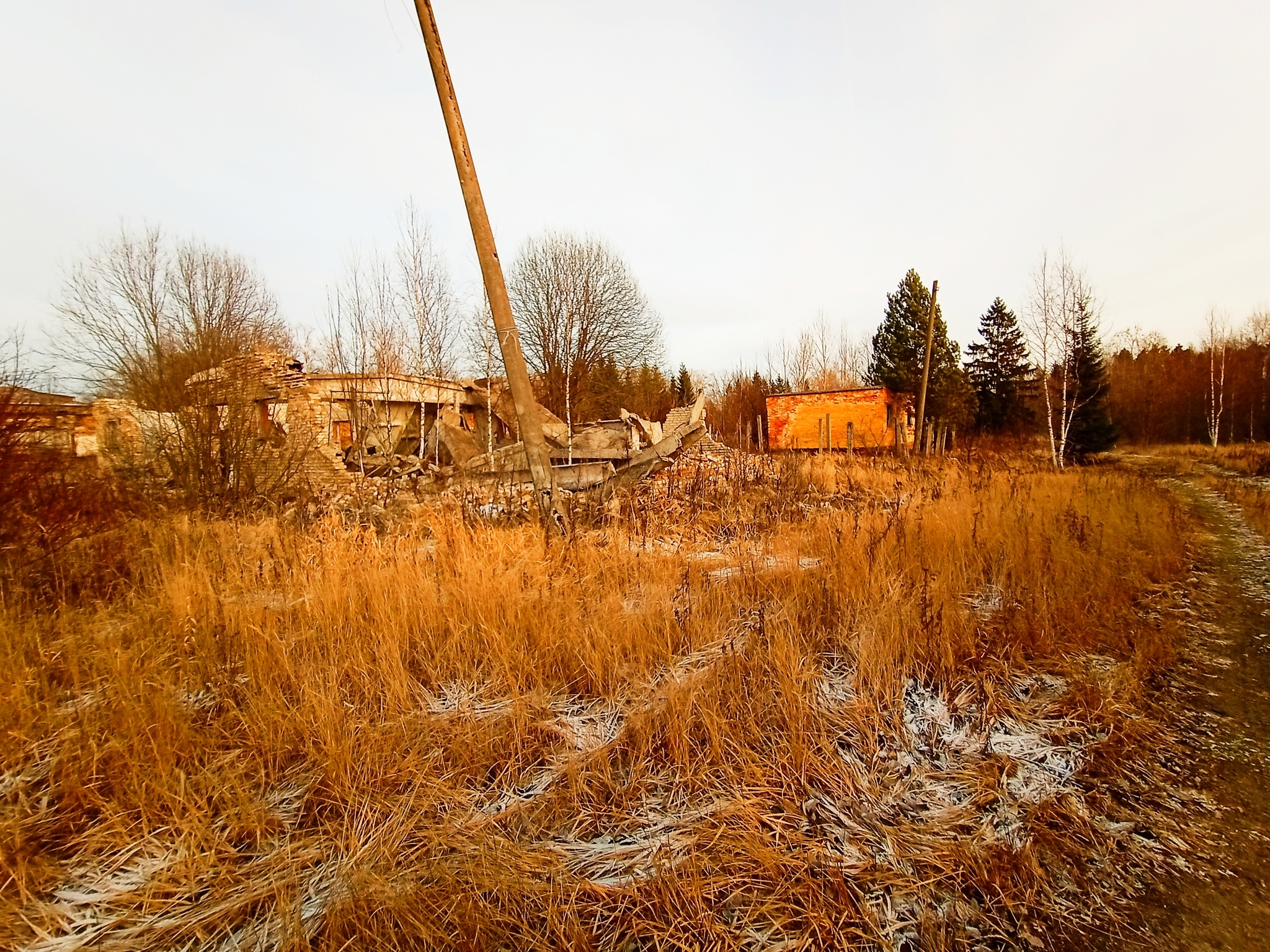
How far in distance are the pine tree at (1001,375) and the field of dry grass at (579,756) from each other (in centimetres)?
3229

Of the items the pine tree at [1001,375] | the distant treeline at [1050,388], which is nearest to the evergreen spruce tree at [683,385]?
the distant treeline at [1050,388]

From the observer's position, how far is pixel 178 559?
4547 mm

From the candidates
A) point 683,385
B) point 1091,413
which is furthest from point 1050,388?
point 683,385

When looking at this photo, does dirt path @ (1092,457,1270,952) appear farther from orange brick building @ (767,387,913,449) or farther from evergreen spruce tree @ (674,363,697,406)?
evergreen spruce tree @ (674,363,697,406)

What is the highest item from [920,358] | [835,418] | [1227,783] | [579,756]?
[920,358]

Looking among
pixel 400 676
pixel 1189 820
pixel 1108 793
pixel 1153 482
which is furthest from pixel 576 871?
pixel 1153 482

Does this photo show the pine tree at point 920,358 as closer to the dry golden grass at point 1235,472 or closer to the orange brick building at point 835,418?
the orange brick building at point 835,418

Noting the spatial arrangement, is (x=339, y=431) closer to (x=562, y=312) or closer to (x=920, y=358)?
(x=562, y=312)

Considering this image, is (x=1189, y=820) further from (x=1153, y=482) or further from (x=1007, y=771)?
(x=1153, y=482)

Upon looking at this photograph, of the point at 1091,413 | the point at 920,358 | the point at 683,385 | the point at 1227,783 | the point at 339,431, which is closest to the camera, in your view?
the point at 1227,783

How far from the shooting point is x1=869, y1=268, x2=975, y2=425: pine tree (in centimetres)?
2858

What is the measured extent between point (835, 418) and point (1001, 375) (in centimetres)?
1515

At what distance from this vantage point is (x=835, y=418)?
24406mm

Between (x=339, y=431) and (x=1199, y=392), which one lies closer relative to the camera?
(x=339, y=431)
